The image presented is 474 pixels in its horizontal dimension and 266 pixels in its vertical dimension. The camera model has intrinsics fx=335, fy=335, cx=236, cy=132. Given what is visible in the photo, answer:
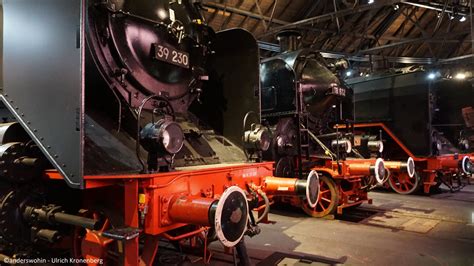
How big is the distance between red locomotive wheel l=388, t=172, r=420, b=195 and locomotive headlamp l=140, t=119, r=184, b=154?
6.97m

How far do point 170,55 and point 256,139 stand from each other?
113 centimetres

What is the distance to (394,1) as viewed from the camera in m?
8.24

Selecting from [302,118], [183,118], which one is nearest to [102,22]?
[183,118]

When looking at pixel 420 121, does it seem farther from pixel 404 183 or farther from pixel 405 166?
pixel 405 166

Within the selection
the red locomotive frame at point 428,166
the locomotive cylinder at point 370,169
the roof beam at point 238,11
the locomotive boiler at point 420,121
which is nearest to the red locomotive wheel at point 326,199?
the locomotive cylinder at point 370,169

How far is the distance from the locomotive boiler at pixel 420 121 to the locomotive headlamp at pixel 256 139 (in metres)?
4.92

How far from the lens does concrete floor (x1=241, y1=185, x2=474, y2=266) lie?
11.7 ft

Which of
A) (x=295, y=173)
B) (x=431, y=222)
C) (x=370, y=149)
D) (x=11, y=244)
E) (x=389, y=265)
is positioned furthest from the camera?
(x=370, y=149)

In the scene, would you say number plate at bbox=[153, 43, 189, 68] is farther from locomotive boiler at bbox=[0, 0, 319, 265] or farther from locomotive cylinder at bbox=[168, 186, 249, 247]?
locomotive cylinder at bbox=[168, 186, 249, 247]

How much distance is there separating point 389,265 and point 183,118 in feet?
8.26

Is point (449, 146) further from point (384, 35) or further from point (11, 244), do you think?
point (11, 244)

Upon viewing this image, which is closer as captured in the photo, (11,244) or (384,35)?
(11,244)

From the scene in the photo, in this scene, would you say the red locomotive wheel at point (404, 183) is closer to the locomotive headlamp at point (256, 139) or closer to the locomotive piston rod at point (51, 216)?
the locomotive headlamp at point (256, 139)

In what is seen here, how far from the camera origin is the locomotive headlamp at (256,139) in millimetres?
3262
